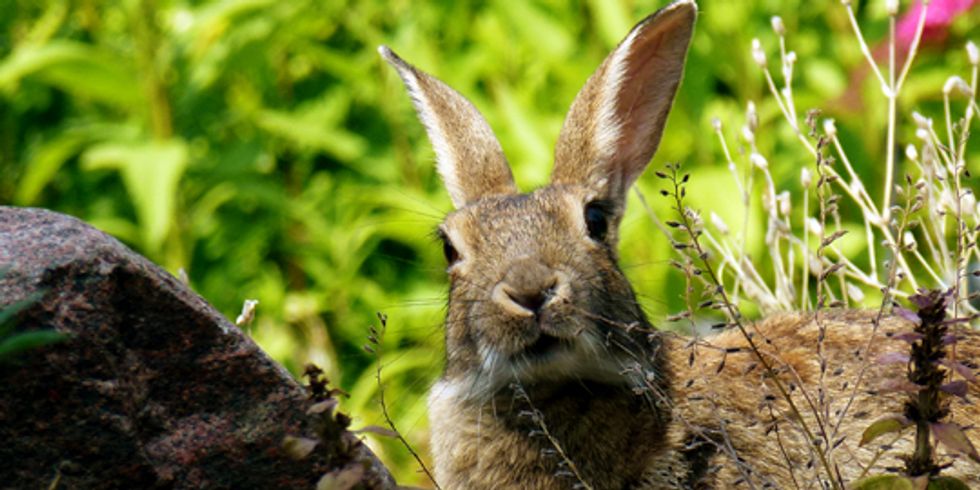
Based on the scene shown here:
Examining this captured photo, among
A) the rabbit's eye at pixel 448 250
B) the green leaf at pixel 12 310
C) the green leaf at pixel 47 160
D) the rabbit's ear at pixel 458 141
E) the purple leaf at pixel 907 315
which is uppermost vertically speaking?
the green leaf at pixel 47 160

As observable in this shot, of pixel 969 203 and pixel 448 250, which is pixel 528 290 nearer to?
pixel 448 250

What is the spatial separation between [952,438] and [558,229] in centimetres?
174

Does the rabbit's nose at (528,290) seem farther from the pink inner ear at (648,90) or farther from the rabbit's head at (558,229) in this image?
the pink inner ear at (648,90)

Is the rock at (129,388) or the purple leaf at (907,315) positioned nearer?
the purple leaf at (907,315)

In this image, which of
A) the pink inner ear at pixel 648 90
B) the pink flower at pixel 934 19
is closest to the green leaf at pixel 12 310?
the pink inner ear at pixel 648 90

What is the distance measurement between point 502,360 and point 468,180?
1.21 meters

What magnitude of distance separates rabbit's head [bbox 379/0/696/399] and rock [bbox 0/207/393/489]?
0.67 m

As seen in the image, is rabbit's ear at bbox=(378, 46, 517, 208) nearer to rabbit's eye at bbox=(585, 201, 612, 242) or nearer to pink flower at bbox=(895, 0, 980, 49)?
rabbit's eye at bbox=(585, 201, 612, 242)

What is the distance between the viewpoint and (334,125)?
8234 millimetres

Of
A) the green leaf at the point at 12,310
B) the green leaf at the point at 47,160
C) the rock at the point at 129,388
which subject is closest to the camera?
the green leaf at the point at 12,310

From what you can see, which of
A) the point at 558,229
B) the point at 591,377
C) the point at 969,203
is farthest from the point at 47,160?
the point at 969,203

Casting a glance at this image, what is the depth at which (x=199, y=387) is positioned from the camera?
3314mm

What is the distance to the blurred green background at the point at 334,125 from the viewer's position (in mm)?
7082

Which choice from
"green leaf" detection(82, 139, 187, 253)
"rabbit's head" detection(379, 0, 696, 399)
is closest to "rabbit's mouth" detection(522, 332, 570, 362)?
"rabbit's head" detection(379, 0, 696, 399)
